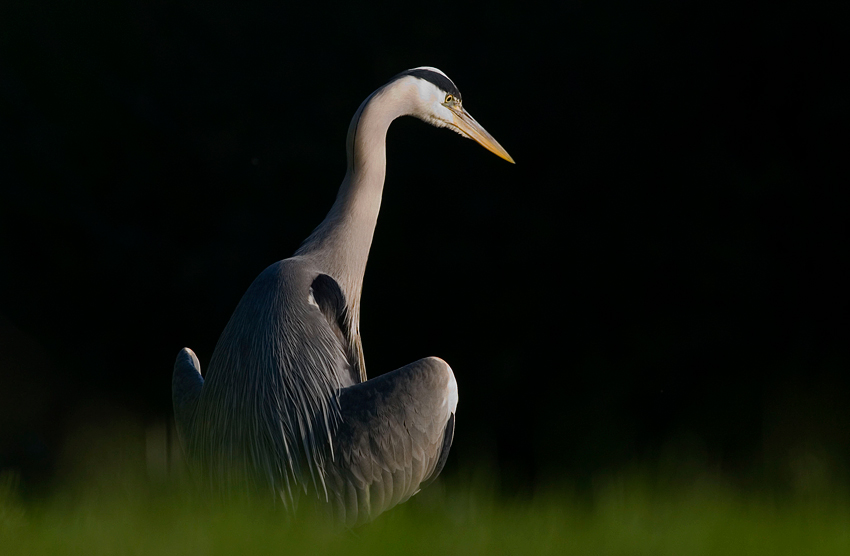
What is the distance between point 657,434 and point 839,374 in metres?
1.38

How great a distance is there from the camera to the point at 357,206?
390 cm

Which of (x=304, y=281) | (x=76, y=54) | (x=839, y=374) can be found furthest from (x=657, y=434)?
(x=76, y=54)

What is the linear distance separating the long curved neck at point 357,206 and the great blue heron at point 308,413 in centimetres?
17

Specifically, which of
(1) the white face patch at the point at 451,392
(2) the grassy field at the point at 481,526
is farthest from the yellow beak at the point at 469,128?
(2) the grassy field at the point at 481,526

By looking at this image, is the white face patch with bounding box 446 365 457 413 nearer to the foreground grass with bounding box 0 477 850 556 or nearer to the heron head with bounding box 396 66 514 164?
the foreground grass with bounding box 0 477 850 556

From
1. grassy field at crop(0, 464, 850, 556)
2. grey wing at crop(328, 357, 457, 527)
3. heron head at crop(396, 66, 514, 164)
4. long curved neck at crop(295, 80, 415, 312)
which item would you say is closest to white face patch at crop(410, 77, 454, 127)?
heron head at crop(396, 66, 514, 164)

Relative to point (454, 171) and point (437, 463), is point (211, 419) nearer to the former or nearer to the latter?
point (437, 463)

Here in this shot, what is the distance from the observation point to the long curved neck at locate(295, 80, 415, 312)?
12.5 ft

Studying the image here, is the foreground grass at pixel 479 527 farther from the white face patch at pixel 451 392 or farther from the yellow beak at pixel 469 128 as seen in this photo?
the yellow beak at pixel 469 128

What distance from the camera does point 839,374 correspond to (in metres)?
6.71

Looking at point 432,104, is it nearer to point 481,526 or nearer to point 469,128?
point 469,128

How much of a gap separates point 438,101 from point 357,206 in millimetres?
715

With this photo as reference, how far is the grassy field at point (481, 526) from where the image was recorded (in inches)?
74.8

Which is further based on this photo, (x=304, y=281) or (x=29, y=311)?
(x=29, y=311)
